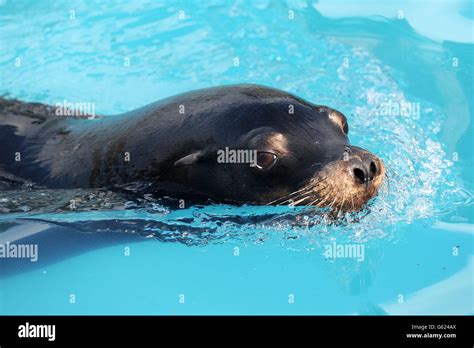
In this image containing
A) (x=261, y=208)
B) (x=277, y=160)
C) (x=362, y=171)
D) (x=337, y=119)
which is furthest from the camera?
(x=337, y=119)

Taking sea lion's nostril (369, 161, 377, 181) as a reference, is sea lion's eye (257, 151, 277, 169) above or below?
above

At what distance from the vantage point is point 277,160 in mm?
5152

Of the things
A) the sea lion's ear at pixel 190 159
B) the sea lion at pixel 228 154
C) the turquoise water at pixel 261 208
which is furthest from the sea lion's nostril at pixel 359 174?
the sea lion's ear at pixel 190 159

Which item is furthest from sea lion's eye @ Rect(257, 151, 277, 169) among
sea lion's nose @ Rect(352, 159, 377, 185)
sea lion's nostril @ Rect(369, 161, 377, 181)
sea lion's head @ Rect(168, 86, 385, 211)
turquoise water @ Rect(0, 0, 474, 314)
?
sea lion's nostril @ Rect(369, 161, 377, 181)

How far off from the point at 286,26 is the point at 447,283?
562 centimetres

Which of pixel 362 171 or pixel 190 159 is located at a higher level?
pixel 190 159

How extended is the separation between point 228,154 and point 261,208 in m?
0.43

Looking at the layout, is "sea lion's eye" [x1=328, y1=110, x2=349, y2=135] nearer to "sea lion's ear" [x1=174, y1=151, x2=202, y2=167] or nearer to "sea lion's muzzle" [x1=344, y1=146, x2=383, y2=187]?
"sea lion's muzzle" [x1=344, y1=146, x2=383, y2=187]

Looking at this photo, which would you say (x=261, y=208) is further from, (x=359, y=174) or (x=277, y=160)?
(x=359, y=174)

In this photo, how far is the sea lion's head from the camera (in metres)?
5.08

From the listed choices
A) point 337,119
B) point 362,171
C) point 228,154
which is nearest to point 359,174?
point 362,171

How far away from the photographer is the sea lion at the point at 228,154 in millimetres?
5121

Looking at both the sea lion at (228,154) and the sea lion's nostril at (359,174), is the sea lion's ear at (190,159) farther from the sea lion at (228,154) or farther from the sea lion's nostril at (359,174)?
the sea lion's nostril at (359,174)
